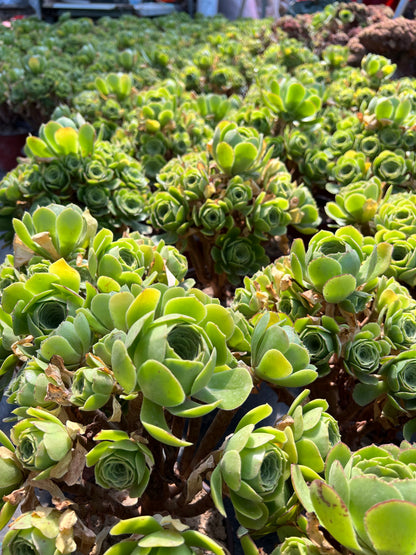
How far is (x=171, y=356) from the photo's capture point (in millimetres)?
616

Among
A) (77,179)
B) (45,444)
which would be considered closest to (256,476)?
(45,444)

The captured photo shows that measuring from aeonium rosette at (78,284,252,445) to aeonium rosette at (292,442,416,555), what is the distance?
0.51ft

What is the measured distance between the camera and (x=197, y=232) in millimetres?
1505

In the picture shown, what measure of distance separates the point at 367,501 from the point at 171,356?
11.2 inches

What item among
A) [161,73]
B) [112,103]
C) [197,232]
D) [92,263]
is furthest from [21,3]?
[92,263]

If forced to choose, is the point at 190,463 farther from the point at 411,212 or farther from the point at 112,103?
the point at 112,103

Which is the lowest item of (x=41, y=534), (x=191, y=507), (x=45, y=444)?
(x=191, y=507)

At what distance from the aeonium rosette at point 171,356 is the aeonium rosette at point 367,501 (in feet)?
0.51

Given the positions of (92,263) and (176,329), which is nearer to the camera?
(176,329)

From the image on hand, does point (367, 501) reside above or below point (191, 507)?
above

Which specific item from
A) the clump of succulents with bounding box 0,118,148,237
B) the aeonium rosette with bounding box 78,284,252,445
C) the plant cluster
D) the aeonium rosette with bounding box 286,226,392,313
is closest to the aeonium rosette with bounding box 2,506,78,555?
the plant cluster

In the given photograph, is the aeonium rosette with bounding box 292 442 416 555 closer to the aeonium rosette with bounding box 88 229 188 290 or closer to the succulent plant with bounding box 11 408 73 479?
the succulent plant with bounding box 11 408 73 479

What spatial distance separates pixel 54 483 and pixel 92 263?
365 mm

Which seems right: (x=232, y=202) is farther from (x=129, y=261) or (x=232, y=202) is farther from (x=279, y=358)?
(x=279, y=358)
